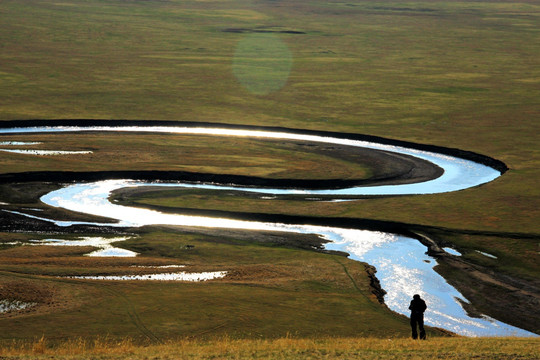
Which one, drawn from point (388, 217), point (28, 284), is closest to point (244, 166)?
point (388, 217)

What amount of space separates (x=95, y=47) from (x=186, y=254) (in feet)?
455

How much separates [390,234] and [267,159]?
893 inches

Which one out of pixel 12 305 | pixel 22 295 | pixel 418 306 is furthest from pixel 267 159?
pixel 418 306

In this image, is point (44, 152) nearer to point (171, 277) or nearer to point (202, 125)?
point (202, 125)

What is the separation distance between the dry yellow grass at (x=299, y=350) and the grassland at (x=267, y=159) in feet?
0.93

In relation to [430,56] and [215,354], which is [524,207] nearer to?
[215,354]

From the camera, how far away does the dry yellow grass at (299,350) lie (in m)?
23.0

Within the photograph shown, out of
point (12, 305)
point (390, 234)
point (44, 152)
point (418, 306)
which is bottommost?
point (390, 234)

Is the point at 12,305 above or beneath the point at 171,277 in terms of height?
above

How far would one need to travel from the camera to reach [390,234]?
49.6m

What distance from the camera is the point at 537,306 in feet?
119

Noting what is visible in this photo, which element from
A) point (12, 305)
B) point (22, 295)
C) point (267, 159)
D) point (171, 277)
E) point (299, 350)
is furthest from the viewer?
point (267, 159)

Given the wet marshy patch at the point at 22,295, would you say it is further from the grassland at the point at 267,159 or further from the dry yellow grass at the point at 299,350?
the dry yellow grass at the point at 299,350

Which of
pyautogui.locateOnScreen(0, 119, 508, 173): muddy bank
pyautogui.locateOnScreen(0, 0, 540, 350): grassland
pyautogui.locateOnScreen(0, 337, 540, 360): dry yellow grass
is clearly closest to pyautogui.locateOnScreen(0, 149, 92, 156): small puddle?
pyautogui.locateOnScreen(0, 0, 540, 350): grassland
